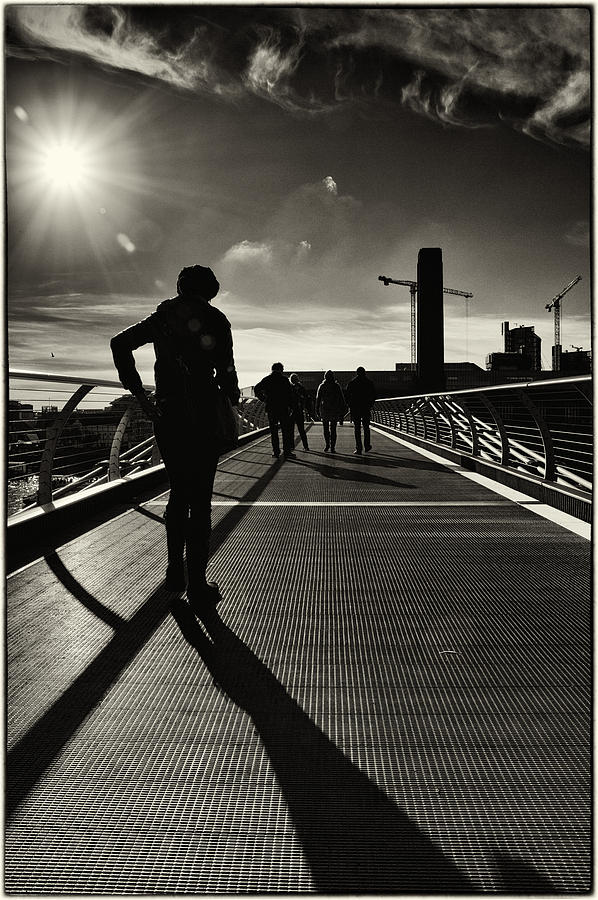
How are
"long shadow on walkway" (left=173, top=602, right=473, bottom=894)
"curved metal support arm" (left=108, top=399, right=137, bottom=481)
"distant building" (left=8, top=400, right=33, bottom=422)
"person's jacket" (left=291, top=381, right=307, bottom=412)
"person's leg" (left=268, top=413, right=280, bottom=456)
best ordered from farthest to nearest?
1. "person's jacket" (left=291, top=381, right=307, bottom=412)
2. "person's leg" (left=268, top=413, right=280, bottom=456)
3. "curved metal support arm" (left=108, top=399, right=137, bottom=481)
4. "distant building" (left=8, top=400, right=33, bottom=422)
5. "long shadow on walkway" (left=173, top=602, right=473, bottom=894)

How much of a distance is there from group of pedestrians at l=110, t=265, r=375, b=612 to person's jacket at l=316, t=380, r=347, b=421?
12.1 m

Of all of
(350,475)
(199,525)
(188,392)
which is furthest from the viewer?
(350,475)

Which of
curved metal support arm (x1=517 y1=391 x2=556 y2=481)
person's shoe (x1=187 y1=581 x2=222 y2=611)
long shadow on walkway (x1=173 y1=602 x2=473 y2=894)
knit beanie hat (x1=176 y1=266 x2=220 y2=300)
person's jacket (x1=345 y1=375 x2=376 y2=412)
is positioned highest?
person's jacket (x1=345 y1=375 x2=376 y2=412)

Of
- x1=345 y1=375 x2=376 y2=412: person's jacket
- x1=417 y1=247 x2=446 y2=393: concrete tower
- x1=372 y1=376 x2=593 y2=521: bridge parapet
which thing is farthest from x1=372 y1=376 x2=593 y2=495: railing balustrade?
x1=417 y1=247 x2=446 y2=393: concrete tower

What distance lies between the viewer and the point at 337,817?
2.11 m

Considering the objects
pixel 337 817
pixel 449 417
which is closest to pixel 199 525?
pixel 337 817

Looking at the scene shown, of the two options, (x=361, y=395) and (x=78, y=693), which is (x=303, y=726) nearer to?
(x=78, y=693)

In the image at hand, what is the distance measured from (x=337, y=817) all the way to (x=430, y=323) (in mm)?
122147

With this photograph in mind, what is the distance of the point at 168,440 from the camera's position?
162 inches

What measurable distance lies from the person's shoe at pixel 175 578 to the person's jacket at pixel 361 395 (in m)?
11.9

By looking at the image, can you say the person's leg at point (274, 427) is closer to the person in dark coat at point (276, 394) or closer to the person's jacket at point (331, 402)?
the person in dark coat at point (276, 394)

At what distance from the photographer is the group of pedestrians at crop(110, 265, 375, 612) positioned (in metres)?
4.04

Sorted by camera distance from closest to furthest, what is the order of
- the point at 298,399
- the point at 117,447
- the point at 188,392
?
the point at 188,392, the point at 117,447, the point at 298,399

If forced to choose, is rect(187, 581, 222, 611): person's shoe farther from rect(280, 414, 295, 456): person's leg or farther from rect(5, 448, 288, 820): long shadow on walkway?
rect(280, 414, 295, 456): person's leg
